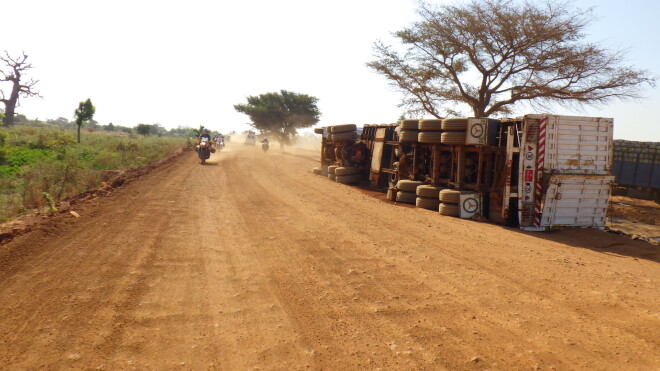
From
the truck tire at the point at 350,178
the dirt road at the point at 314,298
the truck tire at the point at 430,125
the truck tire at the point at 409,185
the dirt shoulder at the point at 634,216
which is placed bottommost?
the dirt shoulder at the point at 634,216

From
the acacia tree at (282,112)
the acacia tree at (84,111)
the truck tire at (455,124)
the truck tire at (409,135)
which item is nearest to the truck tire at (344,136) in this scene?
the truck tire at (409,135)

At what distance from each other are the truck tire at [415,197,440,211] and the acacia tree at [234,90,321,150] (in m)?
51.7

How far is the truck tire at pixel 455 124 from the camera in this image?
11.4m

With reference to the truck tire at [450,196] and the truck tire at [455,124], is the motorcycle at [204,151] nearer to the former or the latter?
the truck tire at [455,124]

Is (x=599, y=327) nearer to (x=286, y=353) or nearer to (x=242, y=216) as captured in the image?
(x=286, y=353)

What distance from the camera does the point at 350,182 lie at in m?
18.6

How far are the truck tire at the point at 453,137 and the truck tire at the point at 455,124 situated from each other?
12 cm

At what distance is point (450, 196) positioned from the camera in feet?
36.7

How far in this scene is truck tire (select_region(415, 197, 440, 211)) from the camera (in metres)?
12.2

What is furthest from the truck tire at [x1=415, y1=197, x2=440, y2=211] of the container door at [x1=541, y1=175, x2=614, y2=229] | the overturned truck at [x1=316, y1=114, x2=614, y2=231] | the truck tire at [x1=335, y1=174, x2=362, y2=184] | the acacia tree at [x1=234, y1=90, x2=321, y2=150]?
the acacia tree at [x1=234, y1=90, x2=321, y2=150]

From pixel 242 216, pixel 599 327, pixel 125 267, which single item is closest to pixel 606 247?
pixel 599 327

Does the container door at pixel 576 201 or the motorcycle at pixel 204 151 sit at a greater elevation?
the motorcycle at pixel 204 151

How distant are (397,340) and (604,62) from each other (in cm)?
2112

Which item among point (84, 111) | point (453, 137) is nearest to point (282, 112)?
point (84, 111)
